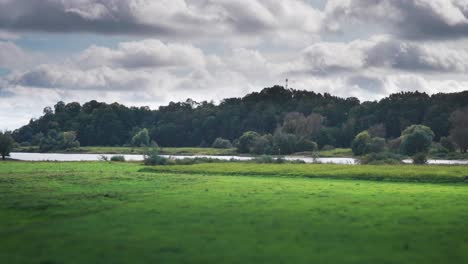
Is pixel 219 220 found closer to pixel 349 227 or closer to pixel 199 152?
pixel 349 227

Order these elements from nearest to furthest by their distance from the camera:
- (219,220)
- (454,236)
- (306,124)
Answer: (454,236) < (219,220) < (306,124)

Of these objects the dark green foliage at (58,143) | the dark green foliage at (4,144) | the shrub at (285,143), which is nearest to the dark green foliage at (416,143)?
the shrub at (285,143)

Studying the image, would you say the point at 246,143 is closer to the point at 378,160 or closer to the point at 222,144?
the point at 222,144

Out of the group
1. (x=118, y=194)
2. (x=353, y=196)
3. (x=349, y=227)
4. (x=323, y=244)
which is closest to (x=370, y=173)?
(x=353, y=196)

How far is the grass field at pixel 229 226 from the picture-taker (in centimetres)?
1936

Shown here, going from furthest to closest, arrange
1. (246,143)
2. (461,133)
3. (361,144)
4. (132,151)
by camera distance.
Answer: (132,151) → (246,143) → (361,144) → (461,133)

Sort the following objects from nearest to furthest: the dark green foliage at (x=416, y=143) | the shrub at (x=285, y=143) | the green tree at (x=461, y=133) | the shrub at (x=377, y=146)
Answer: the dark green foliage at (x=416, y=143) < the shrub at (x=377, y=146) < the green tree at (x=461, y=133) < the shrub at (x=285, y=143)

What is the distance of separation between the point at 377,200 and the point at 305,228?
13.3 m

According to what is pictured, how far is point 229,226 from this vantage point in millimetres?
24953

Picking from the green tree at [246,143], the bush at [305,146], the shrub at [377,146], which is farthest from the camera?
the green tree at [246,143]

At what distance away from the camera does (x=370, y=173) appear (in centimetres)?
6550

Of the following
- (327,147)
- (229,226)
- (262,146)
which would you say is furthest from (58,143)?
(229,226)

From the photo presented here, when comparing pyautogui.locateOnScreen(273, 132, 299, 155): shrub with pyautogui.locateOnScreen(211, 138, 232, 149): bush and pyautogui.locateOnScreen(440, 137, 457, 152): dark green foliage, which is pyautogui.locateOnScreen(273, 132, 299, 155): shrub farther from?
pyautogui.locateOnScreen(440, 137, 457, 152): dark green foliage

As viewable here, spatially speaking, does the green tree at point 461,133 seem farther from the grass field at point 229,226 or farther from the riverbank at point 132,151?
the grass field at point 229,226
